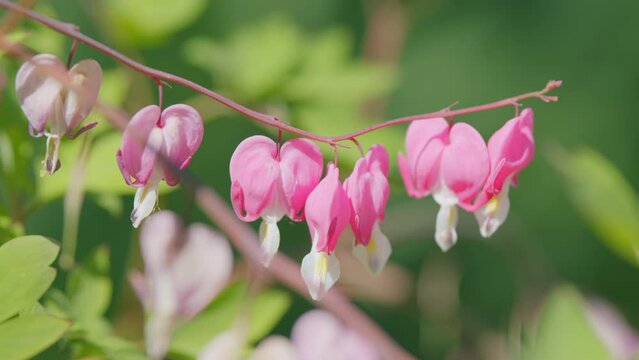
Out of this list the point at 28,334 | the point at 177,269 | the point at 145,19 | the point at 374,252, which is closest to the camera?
the point at 28,334

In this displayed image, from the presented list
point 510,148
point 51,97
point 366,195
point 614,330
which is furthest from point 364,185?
point 614,330

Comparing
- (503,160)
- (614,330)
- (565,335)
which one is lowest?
(614,330)

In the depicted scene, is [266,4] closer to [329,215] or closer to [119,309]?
[119,309]

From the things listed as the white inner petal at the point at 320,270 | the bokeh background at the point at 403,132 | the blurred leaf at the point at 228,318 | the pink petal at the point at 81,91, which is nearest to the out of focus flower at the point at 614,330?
the bokeh background at the point at 403,132

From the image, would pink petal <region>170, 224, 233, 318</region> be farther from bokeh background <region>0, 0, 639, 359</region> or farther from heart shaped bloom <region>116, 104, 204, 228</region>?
heart shaped bloom <region>116, 104, 204, 228</region>

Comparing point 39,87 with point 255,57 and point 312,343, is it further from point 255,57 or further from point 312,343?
point 255,57

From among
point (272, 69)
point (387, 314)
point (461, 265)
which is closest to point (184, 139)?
point (272, 69)
